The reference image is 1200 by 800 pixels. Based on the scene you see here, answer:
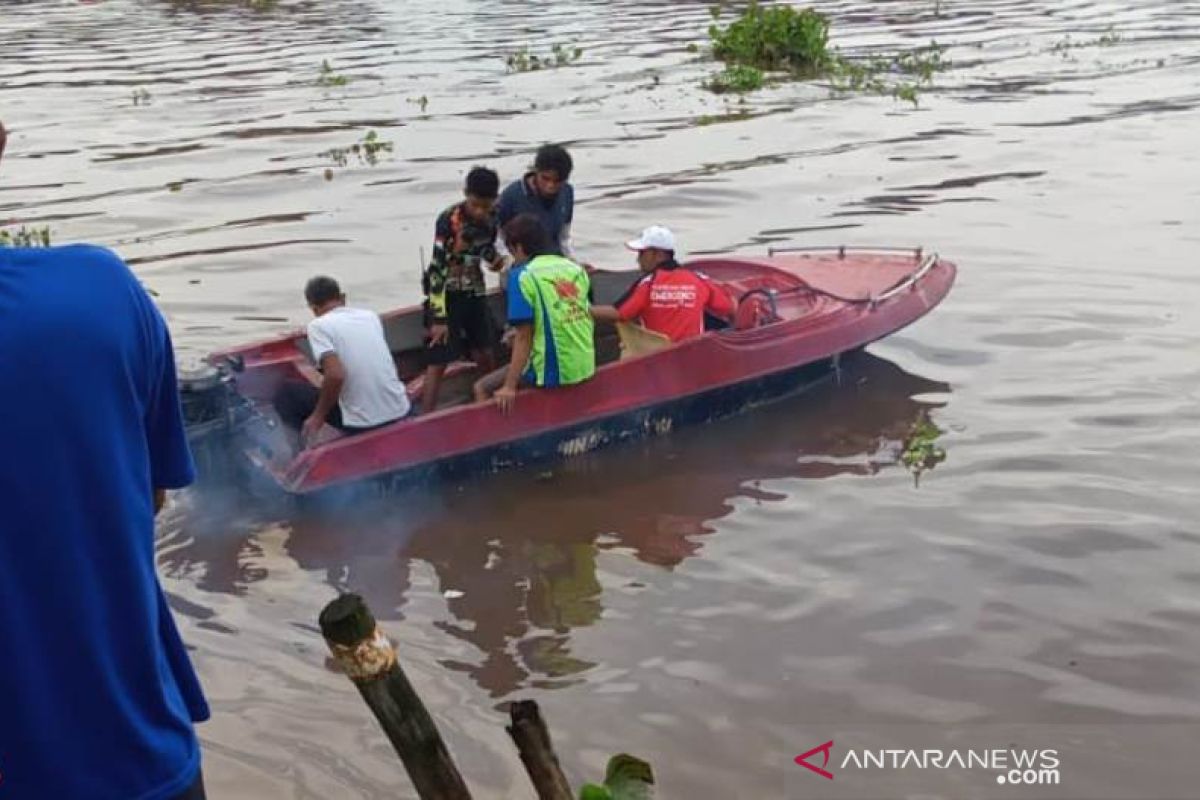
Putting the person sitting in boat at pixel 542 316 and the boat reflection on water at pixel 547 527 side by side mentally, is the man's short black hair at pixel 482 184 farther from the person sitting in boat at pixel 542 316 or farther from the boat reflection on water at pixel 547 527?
the boat reflection on water at pixel 547 527

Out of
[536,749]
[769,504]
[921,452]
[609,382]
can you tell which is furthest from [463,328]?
[536,749]

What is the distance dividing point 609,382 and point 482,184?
1.22m

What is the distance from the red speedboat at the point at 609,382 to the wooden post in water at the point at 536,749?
4987 millimetres

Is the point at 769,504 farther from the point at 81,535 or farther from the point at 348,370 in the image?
the point at 81,535

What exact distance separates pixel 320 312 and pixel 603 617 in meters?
2.31

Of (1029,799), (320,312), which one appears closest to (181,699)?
(1029,799)

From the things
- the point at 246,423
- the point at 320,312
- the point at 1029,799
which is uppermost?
the point at 320,312

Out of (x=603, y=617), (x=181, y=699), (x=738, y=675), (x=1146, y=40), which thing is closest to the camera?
(x=181, y=699)

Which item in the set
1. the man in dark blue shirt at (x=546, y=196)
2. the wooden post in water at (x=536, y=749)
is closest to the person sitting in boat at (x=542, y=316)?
the man in dark blue shirt at (x=546, y=196)

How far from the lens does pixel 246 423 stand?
763cm

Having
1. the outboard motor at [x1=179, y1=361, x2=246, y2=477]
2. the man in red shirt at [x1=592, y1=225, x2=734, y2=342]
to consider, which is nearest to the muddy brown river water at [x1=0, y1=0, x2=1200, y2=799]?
the outboard motor at [x1=179, y1=361, x2=246, y2=477]

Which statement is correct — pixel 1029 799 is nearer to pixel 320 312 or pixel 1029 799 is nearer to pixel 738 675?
pixel 738 675

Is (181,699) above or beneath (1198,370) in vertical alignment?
above

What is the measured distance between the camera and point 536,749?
97.2 inches
